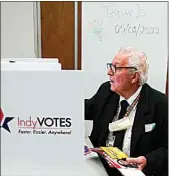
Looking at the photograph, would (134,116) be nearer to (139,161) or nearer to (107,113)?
(107,113)

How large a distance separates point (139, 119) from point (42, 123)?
2.86ft

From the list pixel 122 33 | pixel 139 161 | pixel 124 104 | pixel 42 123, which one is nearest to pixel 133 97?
pixel 124 104

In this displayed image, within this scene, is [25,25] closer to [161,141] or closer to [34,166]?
[161,141]

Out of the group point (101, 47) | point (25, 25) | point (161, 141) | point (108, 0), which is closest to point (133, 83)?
point (161, 141)

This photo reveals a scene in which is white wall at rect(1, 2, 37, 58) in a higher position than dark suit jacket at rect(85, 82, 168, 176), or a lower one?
higher

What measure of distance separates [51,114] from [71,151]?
16 cm

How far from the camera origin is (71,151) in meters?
1.12

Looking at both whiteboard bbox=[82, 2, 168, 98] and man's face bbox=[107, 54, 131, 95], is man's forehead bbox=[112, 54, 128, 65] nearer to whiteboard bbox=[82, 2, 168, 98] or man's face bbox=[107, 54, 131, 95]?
man's face bbox=[107, 54, 131, 95]

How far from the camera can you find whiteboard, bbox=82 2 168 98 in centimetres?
243

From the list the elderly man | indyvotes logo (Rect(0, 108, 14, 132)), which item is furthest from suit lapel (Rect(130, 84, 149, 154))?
indyvotes logo (Rect(0, 108, 14, 132))

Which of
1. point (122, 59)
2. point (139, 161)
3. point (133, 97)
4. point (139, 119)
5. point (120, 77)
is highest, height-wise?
point (122, 59)

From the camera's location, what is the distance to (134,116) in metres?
1.83

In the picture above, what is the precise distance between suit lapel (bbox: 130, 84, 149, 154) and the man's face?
0.12 m

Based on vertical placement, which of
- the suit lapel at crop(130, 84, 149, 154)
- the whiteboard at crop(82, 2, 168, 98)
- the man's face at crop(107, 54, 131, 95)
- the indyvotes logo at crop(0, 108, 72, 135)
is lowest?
the suit lapel at crop(130, 84, 149, 154)
